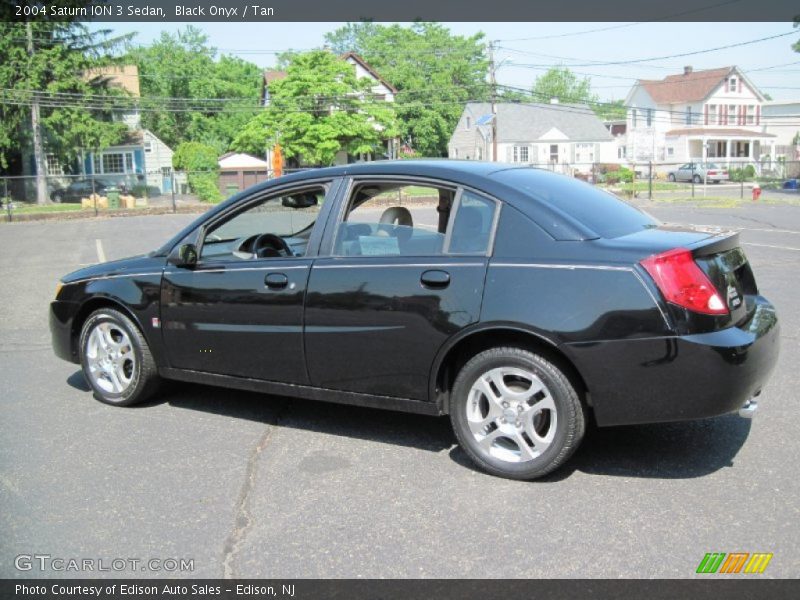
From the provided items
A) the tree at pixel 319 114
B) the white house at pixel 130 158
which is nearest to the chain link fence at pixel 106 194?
the white house at pixel 130 158

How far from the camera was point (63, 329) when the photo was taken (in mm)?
5871

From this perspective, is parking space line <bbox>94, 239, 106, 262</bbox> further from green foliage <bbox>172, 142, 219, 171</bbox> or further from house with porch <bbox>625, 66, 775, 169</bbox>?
house with porch <bbox>625, 66, 775, 169</bbox>

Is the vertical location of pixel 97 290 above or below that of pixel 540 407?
above

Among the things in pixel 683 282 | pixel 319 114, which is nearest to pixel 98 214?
pixel 319 114

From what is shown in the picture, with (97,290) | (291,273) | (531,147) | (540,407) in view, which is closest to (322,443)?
(291,273)

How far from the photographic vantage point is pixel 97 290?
563cm

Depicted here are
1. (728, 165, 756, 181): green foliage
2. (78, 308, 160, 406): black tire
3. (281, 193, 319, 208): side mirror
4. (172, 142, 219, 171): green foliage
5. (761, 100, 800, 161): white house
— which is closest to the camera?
(281, 193, 319, 208): side mirror

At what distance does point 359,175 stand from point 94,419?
2502mm

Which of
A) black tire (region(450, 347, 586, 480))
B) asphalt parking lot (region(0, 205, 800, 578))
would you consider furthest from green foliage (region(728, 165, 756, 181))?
black tire (region(450, 347, 586, 480))

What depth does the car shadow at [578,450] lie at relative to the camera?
4.38 metres

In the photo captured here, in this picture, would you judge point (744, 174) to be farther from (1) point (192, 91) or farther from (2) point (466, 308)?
(2) point (466, 308)

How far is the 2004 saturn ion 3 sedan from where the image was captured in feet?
12.8

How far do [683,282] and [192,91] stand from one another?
76.9 meters

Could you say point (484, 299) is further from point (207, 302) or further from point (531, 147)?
point (531, 147)
